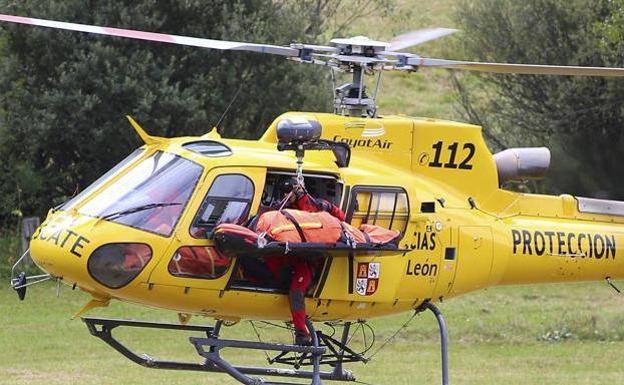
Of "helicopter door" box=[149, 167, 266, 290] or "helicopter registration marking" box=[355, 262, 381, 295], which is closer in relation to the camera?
"helicopter door" box=[149, 167, 266, 290]

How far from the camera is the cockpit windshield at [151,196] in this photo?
10.3m

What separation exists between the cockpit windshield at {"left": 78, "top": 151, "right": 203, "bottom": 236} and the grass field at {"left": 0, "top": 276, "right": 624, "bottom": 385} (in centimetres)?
538

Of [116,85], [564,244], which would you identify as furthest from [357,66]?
[116,85]

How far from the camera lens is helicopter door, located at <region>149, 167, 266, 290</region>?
33.9 feet

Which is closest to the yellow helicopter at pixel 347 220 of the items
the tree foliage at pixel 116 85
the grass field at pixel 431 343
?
the grass field at pixel 431 343

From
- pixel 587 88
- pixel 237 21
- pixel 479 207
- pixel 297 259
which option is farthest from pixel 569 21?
pixel 297 259

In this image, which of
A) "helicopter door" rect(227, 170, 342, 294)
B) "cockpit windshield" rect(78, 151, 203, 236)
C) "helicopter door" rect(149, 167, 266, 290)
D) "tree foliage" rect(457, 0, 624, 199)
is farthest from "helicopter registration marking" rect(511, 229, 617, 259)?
"tree foliage" rect(457, 0, 624, 199)

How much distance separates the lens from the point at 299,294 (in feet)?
35.4

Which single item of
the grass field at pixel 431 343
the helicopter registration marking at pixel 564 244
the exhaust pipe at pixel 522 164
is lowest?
the grass field at pixel 431 343

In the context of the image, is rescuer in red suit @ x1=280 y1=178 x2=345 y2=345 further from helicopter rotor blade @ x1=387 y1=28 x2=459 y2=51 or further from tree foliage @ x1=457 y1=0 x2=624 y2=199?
tree foliage @ x1=457 y1=0 x2=624 y2=199

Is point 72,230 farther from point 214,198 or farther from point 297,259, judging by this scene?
point 297,259

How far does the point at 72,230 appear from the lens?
10305 mm

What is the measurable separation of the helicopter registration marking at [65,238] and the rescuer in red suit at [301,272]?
1.66 meters

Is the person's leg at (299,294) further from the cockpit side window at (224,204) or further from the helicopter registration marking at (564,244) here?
the helicopter registration marking at (564,244)
